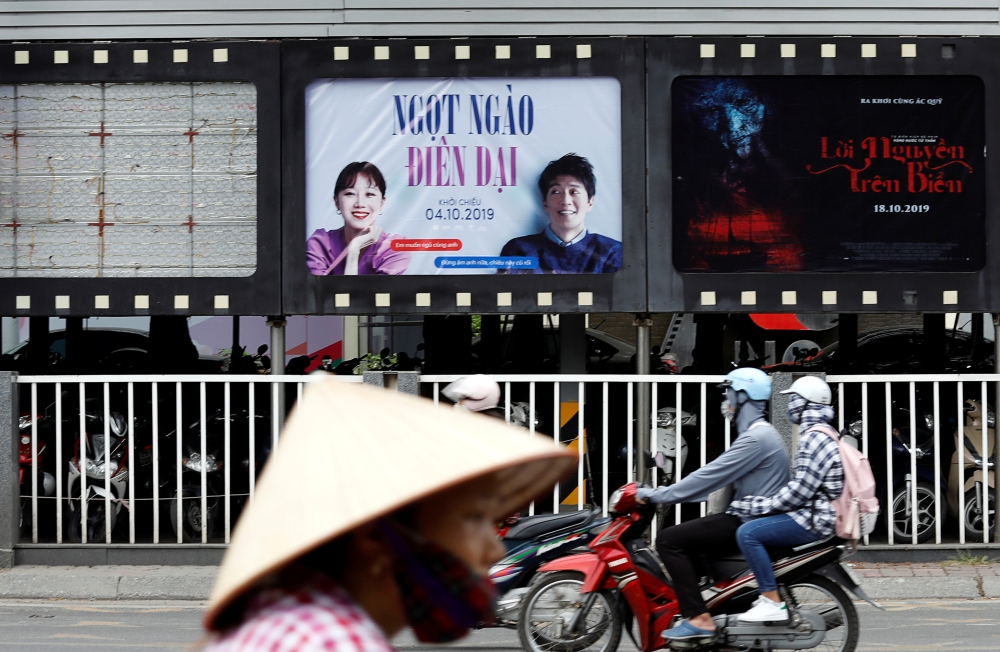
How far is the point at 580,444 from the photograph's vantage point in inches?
327

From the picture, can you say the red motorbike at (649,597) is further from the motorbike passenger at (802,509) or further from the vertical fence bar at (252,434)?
the vertical fence bar at (252,434)

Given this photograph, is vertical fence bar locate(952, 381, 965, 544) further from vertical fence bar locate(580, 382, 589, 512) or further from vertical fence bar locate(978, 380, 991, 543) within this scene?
vertical fence bar locate(580, 382, 589, 512)

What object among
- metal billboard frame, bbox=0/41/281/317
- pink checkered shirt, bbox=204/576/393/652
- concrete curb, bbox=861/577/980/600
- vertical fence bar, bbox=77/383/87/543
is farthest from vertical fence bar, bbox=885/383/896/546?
pink checkered shirt, bbox=204/576/393/652

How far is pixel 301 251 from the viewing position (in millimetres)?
9148

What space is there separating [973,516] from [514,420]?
348 centimetres

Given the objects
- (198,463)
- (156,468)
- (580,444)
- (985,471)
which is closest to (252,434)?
(198,463)

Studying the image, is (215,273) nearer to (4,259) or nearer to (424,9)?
(4,259)

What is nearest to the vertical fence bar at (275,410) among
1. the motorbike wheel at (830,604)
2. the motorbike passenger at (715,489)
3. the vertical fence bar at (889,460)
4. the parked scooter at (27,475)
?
the parked scooter at (27,475)

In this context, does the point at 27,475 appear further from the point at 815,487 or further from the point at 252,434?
the point at 815,487

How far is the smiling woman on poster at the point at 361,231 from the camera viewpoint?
910cm

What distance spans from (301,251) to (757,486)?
458cm

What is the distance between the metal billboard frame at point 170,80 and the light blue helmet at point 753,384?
4.39 metres

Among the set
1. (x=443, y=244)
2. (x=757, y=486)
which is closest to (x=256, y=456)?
(x=443, y=244)

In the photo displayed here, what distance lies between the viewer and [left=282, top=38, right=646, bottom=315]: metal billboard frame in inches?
356
